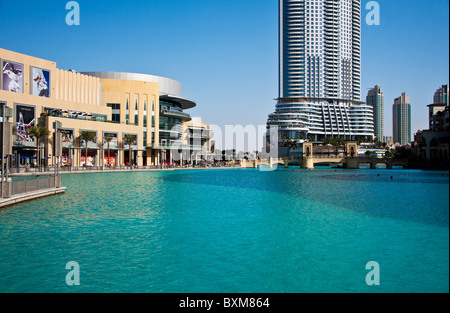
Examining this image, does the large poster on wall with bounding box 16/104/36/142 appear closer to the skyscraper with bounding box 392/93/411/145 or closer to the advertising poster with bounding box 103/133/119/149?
the advertising poster with bounding box 103/133/119/149

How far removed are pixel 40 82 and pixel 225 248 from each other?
7897 centimetres

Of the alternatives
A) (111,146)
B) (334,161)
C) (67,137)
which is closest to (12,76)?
(67,137)

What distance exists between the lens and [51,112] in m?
82.9

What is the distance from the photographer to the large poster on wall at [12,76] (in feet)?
247

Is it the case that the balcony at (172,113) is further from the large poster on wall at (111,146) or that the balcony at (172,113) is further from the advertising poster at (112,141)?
the large poster on wall at (111,146)

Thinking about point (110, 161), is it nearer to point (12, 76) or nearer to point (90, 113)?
point (90, 113)

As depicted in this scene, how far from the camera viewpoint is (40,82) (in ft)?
271

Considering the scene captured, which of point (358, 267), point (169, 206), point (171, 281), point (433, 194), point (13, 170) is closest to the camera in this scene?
point (433, 194)

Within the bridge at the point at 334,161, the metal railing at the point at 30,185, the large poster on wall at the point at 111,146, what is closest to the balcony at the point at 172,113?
the large poster on wall at the point at 111,146

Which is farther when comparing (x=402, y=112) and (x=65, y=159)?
(x=65, y=159)

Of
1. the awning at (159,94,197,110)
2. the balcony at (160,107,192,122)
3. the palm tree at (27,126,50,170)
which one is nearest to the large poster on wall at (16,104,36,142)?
the palm tree at (27,126,50,170)

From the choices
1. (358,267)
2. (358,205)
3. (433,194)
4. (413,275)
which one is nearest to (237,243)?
(358,267)
